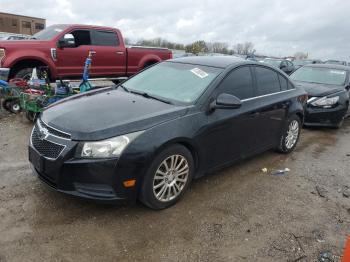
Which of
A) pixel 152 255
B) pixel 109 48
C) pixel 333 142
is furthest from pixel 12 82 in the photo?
pixel 333 142

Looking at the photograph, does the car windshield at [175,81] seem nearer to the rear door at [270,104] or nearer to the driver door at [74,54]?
the rear door at [270,104]

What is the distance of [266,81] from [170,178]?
2.45m

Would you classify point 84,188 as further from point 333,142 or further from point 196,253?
point 333,142

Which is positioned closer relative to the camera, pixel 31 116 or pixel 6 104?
pixel 31 116

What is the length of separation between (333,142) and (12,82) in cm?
719

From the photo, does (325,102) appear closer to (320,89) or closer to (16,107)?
(320,89)

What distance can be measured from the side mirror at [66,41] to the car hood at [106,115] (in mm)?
5099

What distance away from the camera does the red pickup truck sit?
26.7 feet

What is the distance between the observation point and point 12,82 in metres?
7.61

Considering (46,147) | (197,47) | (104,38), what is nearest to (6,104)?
(104,38)

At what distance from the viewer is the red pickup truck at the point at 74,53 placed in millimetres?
8148

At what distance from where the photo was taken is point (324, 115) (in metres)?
7.80

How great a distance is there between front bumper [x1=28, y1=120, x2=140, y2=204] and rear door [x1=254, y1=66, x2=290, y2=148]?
2.37m

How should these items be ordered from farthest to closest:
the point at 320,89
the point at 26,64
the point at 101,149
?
the point at 26,64 < the point at 320,89 < the point at 101,149
